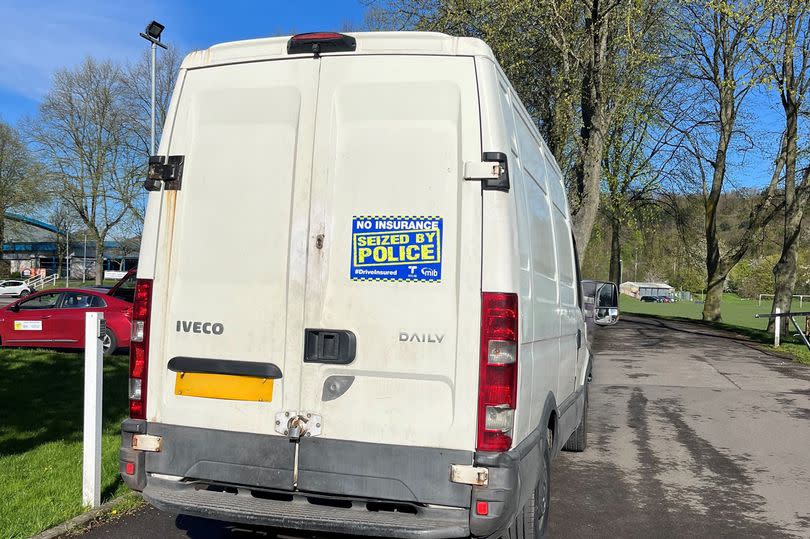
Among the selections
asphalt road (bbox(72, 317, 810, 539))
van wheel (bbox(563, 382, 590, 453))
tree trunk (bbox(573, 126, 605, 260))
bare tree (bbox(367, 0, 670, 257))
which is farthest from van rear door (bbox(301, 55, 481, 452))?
tree trunk (bbox(573, 126, 605, 260))

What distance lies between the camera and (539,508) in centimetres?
429

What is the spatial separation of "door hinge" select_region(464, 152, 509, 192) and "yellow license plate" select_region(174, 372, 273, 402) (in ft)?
4.56

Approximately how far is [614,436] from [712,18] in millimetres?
20299

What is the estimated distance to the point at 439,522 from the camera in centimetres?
335

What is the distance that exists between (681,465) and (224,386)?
16.5 feet

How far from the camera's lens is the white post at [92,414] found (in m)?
5.08

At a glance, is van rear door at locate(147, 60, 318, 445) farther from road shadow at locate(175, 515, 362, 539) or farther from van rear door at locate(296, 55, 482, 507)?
road shadow at locate(175, 515, 362, 539)

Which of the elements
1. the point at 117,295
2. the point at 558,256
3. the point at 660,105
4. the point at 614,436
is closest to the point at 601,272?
the point at 660,105

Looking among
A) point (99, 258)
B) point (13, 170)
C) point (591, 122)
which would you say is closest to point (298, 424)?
point (591, 122)

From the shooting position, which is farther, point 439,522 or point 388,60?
point 388,60

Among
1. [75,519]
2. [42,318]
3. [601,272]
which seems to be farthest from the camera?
[601,272]

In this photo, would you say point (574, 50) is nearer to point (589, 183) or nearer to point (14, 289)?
point (589, 183)

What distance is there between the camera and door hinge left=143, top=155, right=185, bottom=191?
3902 mm

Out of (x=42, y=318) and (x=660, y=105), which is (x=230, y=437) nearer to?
(x=42, y=318)
